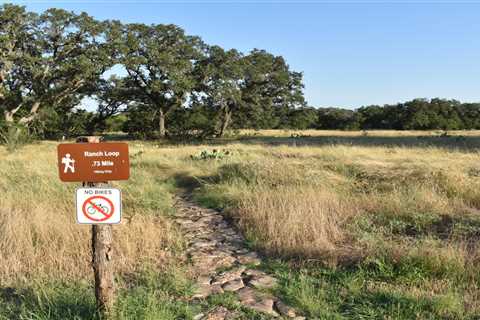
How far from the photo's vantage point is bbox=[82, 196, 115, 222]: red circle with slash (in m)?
2.71

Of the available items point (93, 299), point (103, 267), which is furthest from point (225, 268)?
point (103, 267)

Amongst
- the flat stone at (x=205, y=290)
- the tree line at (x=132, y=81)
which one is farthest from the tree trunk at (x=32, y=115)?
the flat stone at (x=205, y=290)

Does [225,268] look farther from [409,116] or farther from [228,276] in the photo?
[409,116]

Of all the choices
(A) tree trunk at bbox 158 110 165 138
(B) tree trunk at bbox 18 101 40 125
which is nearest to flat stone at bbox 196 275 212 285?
(B) tree trunk at bbox 18 101 40 125

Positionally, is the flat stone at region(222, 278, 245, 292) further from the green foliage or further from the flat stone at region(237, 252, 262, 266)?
the green foliage

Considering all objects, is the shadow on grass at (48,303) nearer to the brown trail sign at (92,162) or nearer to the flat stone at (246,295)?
the brown trail sign at (92,162)

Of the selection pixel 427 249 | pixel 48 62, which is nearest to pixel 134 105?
pixel 48 62

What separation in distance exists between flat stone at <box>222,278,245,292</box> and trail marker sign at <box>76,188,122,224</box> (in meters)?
1.38

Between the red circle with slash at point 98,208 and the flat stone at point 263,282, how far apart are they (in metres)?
1.60

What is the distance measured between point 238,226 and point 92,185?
3175 millimetres

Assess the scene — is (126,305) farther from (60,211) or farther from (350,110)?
(350,110)

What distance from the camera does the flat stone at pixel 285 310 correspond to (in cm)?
306

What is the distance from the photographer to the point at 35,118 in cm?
2570

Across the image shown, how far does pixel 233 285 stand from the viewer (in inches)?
144
